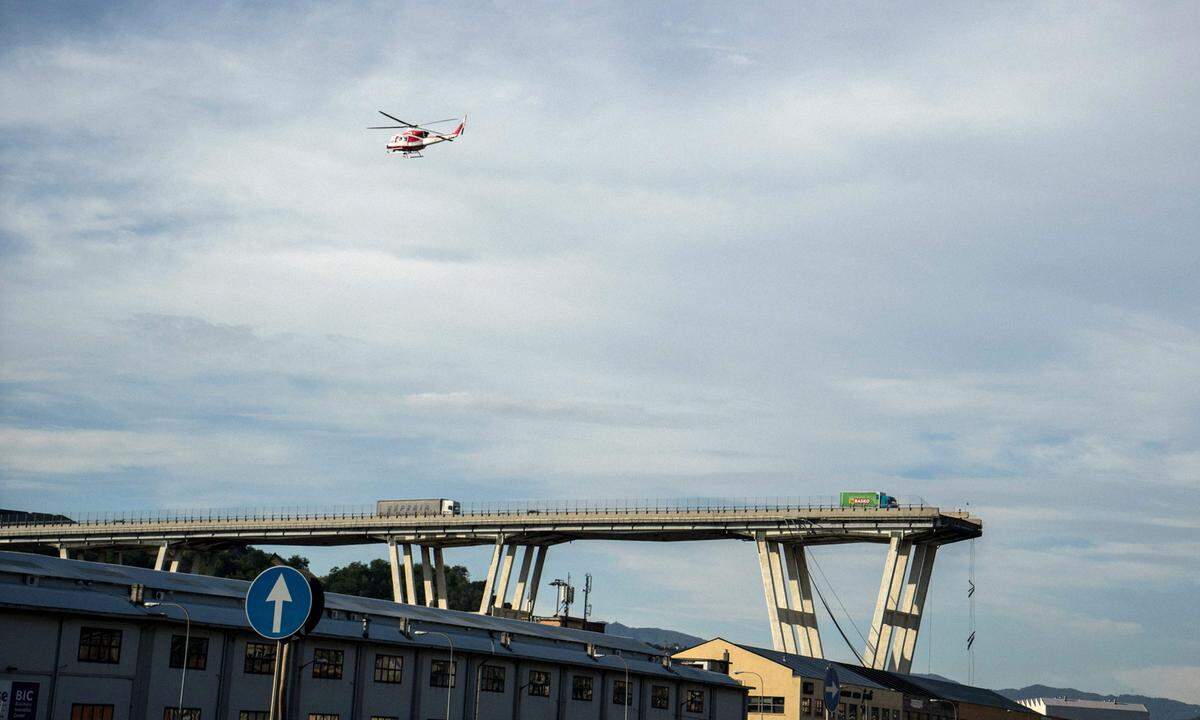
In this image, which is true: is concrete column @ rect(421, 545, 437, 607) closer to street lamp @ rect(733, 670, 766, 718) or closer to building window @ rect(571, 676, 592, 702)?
street lamp @ rect(733, 670, 766, 718)

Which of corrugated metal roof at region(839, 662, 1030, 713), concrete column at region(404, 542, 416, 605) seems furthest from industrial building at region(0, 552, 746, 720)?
concrete column at region(404, 542, 416, 605)

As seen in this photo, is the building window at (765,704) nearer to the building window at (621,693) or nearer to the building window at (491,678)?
the building window at (621,693)

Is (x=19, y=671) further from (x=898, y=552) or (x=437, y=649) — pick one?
(x=898, y=552)

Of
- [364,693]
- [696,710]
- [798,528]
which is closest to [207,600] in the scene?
[364,693]

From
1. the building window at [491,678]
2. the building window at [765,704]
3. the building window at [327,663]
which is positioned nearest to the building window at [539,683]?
the building window at [491,678]

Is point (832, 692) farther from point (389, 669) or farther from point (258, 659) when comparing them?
point (389, 669)
